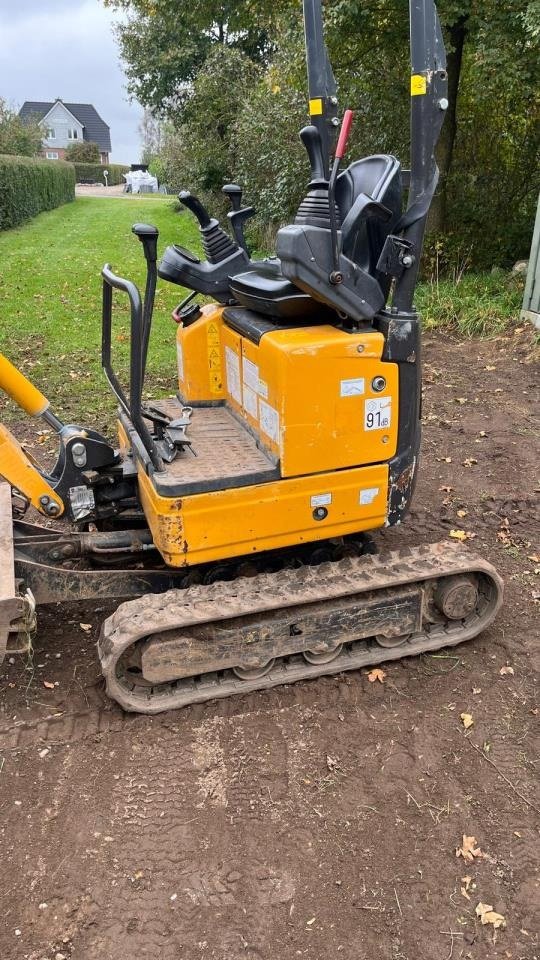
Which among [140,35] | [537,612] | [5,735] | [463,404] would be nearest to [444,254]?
[463,404]

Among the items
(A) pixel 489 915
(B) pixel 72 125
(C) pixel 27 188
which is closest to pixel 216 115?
(C) pixel 27 188

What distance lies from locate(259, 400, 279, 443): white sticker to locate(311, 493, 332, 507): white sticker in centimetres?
34

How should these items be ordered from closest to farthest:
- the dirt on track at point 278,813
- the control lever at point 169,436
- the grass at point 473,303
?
the dirt on track at point 278,813, the control lever at point 169,436, the grass at point 473,303

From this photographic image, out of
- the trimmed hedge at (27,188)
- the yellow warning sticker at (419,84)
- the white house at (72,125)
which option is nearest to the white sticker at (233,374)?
the yellow warning sticker at (419,84)

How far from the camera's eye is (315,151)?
3.61 meters

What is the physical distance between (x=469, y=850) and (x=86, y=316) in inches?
417

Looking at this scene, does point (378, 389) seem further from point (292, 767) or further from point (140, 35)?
point (140, 35)

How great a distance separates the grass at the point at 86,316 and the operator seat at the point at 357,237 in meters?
3.66

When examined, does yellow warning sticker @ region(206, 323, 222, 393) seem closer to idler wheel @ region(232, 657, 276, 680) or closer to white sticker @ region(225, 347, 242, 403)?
white sticker @ region(225, 347, 242, 403)

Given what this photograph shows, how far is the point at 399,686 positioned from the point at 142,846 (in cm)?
148

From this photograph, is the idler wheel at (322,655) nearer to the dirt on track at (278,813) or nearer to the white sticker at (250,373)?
the dirt on track at (278,813)

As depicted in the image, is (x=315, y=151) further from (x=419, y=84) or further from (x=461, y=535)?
(x=461, y=535)

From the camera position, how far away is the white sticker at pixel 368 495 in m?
3.83

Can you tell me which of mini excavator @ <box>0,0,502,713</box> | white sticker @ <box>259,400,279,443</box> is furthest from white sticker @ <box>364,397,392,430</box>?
white sticker @ <box>259,400,279,443</box>
